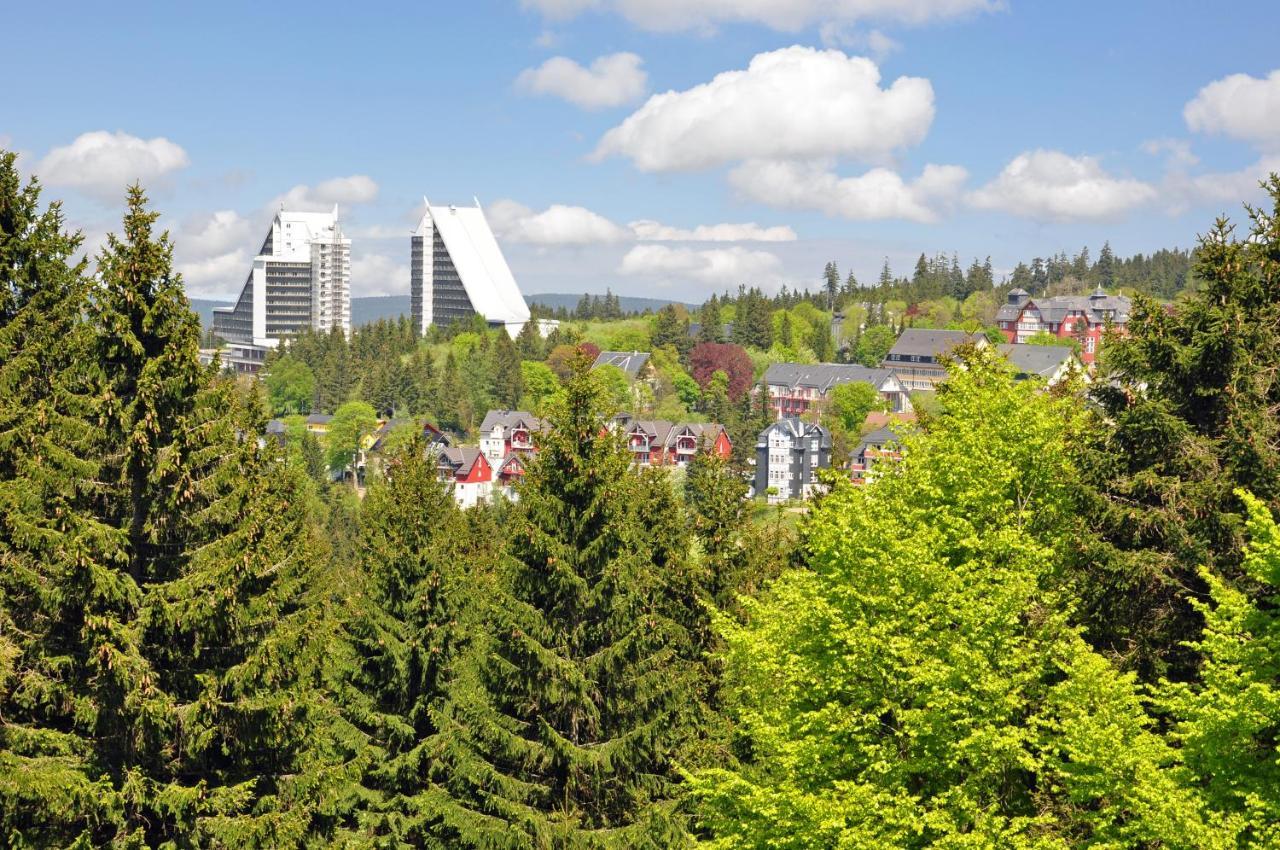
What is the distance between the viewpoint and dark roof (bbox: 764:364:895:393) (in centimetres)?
14212

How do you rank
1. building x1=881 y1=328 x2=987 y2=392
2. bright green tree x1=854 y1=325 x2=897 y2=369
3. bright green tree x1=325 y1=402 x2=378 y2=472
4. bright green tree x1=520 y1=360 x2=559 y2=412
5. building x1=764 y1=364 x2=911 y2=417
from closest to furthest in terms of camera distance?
bright green tree x1=325 y1=402 x2=378 y2=472
building x1=764 y1=364 x2=911 y2=417
bright green tree x1=520 y1=360 x2=559 y2=412
building x1=881 y1=328 x2=987 y2=392
bright green tree x1=854 y1=325 x2=897 y2=369

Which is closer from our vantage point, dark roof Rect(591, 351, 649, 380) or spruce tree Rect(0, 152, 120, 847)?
spruce tree Rect(0, 152, 120, 847)

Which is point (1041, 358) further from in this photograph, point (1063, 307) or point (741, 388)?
point (741, 388)

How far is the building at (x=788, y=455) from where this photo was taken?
386 ft

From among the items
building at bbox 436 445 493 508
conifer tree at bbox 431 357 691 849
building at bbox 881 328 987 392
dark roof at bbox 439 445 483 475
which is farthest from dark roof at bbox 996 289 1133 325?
conifer tree at bbox 431 357 691 849

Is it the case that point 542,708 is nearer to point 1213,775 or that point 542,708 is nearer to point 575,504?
point 575,504

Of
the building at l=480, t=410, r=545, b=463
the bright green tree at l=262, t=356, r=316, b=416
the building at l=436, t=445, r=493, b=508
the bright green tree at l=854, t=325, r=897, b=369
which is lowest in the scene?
the building at l=436, t=445, r=493, b=508

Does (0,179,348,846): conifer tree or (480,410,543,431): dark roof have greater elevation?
(0,179,348,846): conifer tree

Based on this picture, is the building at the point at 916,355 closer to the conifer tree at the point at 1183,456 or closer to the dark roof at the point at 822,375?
the dark roof at the point at 822,375

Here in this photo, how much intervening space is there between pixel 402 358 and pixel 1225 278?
5791 inches

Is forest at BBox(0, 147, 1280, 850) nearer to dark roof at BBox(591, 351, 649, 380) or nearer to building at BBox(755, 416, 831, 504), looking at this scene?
building at BBox(755, 416, 831, 504)

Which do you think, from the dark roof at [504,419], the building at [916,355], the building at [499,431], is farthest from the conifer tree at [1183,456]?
the building at [916,355]

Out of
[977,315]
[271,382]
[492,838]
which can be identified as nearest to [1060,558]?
[492,838]

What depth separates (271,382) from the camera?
152000 millimetres
